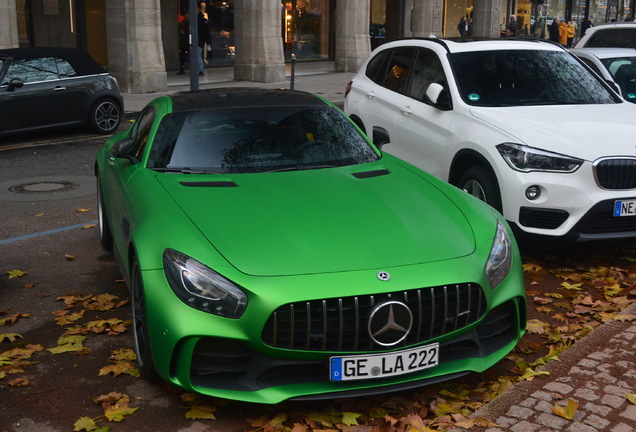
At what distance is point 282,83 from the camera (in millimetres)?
24703

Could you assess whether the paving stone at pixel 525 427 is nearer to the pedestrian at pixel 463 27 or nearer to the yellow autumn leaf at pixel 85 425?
the yellow autumn leaf at pixel 85 425

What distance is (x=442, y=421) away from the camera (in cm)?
449

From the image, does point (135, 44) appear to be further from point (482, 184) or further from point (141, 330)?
point (141, 330)

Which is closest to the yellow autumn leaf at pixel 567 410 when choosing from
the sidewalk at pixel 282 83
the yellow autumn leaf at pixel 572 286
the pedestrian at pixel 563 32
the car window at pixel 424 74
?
the yellow autumn leaf at pixel 572 286

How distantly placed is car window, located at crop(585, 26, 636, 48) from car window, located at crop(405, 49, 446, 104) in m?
6.81

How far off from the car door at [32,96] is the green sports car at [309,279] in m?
8.51

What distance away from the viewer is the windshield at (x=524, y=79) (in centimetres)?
812

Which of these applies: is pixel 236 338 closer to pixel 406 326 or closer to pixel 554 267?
pixel 406 326

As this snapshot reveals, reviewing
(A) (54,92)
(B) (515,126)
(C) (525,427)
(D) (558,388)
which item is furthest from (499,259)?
(A) (54,92)

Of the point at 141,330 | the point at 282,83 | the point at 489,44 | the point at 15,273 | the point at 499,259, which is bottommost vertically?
the point at 282,83

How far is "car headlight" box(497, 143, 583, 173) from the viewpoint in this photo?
6.95 meters

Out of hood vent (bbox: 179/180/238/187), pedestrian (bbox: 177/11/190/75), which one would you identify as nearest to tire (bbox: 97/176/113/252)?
hood vent (bbox: 179/180/238/187)

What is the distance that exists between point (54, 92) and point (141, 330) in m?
10.0

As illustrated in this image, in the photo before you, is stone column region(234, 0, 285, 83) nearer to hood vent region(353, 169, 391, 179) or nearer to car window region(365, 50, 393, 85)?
car window region(365, 50, 393, 85)
